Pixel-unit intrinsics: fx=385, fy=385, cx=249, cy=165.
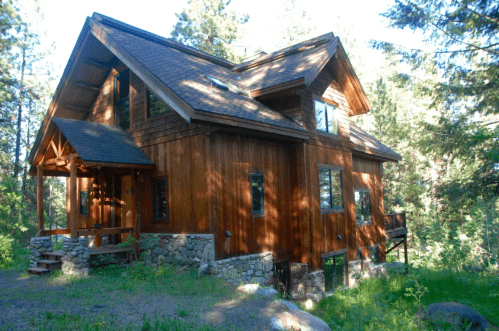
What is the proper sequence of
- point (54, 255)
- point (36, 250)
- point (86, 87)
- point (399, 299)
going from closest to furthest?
point (54, 255) → point (36, 250) → point (399, 299) → point (86, 87)

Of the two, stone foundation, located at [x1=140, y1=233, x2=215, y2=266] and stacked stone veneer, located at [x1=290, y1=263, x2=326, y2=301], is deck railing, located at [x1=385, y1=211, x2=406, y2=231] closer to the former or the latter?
stacked stone veneer, located at [x1=290, y1=263, x2=326, y2=301]

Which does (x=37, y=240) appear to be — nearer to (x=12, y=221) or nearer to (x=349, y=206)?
(x=12, y=221)

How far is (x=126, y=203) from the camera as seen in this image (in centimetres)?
1191

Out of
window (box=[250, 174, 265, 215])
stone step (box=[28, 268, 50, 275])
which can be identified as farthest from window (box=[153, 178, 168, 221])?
stone step (box=[28, 268, 50, 275])

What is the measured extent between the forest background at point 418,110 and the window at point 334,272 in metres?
5.71

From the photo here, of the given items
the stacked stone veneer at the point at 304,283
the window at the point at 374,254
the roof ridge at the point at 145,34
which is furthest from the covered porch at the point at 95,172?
the window at the point at 374,254

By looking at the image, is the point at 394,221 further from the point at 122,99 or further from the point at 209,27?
the point at 209,27

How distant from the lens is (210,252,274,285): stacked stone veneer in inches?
356

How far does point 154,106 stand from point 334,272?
7.85m

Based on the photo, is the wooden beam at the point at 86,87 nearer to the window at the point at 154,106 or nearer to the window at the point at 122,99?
the window at the point at 122,99

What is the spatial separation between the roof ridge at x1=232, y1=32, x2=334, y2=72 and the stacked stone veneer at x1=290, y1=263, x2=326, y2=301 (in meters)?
7.24

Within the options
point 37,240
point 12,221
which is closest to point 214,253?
point 37,240

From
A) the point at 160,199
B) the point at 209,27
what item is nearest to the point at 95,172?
the point at 160,199

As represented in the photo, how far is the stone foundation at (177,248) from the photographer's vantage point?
912cm
